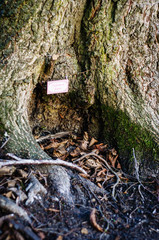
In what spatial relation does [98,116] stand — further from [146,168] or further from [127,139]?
[146,168]

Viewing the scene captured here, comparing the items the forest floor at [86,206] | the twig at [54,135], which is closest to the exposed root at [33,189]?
the forest floor at [86,206]

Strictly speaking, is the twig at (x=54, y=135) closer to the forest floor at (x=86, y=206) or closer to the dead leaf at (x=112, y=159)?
the forest floor at (x=86, y=206)

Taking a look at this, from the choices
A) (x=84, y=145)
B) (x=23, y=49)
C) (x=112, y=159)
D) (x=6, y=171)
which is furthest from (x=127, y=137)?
(x=23, y=49)

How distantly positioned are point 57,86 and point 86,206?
5.36 feet

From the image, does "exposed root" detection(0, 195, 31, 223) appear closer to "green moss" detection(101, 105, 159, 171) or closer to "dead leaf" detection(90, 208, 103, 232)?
"dead leaf" detection(90, 208, 103, 232)

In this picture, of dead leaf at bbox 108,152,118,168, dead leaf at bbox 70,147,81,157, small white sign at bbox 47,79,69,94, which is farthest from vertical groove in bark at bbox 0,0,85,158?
dead leaf at bbox 108,152,118,168

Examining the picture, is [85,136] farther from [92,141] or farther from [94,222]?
[94,222]

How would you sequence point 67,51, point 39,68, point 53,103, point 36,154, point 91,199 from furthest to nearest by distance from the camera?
point 53,103, point 67,51, point 39,68, point 36,154, point 91,199

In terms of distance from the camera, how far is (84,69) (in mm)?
3068

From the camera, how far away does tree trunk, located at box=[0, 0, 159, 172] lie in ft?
8.28

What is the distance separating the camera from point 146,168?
2.87 meters

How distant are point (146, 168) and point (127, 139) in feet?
1.56

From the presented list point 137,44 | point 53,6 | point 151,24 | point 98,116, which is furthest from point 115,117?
point 53,6

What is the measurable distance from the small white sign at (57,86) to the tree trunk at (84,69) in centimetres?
12
